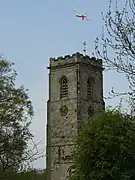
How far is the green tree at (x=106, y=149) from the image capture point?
17641 millimetres

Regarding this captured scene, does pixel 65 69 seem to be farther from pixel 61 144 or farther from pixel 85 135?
pixel 85 135

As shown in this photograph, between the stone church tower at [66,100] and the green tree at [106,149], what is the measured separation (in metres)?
47.2

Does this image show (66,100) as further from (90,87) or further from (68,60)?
(68,60)

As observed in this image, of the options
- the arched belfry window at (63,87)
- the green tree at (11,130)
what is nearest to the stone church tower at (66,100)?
the arched belfry window at (63,87)

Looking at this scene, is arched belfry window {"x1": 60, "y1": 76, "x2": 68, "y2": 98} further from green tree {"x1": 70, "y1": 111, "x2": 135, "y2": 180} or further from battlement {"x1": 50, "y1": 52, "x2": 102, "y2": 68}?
green tree {"x1": 70, "y1": 111, "x2": 135, "y2": 180}

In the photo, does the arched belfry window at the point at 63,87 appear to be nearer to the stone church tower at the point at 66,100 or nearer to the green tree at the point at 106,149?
the stone church tower at the point at 66,100

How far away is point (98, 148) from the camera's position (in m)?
18.0

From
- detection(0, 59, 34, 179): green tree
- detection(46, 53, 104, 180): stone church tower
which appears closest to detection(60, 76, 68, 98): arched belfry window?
detection(46, 53, 104, 180): stone church tower

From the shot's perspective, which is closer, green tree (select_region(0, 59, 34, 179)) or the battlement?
green tree (select_region(0, 59, 34, 179))

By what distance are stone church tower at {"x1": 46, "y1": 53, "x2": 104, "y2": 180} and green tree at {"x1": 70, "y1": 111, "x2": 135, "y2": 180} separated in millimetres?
47199

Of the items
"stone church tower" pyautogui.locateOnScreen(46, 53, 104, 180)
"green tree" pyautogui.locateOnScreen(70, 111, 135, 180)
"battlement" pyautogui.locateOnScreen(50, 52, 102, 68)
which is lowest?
"green tree" pyautogui.locateOnScreen(70, 111, 135, 180)

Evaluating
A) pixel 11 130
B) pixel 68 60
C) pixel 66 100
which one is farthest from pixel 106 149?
pixel 68 60

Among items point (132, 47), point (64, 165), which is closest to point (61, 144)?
point (64, 165)

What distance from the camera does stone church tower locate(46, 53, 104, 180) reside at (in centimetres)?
6744
